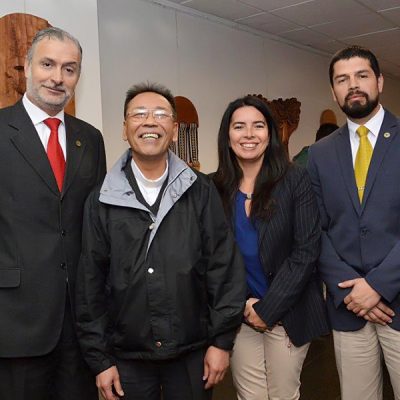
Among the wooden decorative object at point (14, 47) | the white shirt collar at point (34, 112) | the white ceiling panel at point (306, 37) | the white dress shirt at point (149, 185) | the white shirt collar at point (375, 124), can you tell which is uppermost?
the white ceiling panel at point (306, 37)

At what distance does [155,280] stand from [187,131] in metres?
2.88

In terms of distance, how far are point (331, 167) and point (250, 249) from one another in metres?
0.51

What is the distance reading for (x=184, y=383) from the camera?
166 centimetres

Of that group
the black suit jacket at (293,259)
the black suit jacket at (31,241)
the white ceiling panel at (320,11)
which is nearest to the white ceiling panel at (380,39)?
the white ceiling panel at (320,11)

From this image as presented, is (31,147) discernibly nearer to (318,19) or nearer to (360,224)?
(360,224)

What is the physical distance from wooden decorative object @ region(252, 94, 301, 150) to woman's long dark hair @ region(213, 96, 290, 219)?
3596 millimetres

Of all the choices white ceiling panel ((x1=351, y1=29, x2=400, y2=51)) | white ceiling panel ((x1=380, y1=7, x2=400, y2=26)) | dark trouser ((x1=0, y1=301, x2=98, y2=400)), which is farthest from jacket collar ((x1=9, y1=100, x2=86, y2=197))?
white ceiling panel ((x1=351, y1=29, x2=400, y2=51))

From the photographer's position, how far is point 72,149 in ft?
6.01

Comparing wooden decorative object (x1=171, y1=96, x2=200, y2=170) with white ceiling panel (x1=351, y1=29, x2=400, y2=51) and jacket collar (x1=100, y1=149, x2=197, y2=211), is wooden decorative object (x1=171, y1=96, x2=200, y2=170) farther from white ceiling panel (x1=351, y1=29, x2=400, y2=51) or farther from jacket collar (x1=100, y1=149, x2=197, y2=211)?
white ceiling panel (x1=351, y1=29, x2=400, y2=51)

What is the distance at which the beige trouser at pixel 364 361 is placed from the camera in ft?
6.32

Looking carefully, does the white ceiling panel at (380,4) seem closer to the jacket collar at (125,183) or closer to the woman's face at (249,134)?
the woman's face at (249,134)

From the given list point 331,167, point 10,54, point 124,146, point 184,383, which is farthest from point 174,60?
point 184,383

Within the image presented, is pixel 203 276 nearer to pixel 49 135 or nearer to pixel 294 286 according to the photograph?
pixel 294 286

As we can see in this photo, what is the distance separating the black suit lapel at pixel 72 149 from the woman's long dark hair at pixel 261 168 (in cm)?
60
